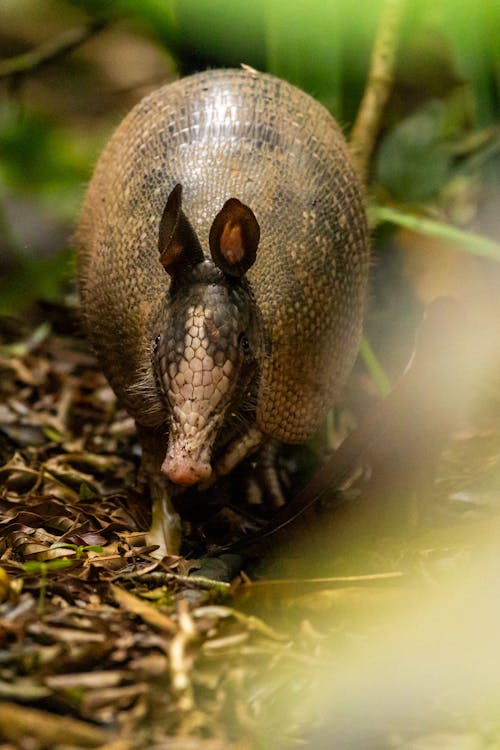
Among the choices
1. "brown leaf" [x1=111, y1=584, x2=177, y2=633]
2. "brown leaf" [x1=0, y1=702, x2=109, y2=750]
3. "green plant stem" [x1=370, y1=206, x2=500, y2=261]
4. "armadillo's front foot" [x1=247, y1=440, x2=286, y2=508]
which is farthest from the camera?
"green plant stem" [x1=370, y1=206, x2=500, y2=261]

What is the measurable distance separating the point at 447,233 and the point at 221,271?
2.04 meters

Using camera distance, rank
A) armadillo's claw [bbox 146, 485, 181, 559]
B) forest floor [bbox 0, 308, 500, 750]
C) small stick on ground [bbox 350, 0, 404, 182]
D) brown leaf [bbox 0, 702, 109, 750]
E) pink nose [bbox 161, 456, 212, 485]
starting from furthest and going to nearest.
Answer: small stick on ground [bbox 350, 0, 404, 182] < armadillo's claw [bbox 146, 485, 181, 559] < pink nose [bbox 161, 456, 212, 485] < forest floor [bbox 0, 308, 500, 750] < brown leaf [bbox 0, 702, 109, 750]

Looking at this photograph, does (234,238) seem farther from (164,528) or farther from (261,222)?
(164,528)

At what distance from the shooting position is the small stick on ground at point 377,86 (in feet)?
19.8

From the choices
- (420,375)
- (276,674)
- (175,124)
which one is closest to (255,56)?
(175,124)

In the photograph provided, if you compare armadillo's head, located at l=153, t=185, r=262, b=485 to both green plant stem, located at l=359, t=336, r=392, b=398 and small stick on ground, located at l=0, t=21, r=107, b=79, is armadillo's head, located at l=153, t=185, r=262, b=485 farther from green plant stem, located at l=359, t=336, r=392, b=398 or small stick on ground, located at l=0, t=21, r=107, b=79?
small stick on ground, located at l=0, t=21, r=107, b=79

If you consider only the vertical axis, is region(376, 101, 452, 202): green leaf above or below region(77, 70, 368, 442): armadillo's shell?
above

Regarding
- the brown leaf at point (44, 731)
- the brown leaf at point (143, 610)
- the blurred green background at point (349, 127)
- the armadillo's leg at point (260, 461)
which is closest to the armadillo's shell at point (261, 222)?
the armadillo's leg at point (260, 461)

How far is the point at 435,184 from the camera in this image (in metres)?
6.34

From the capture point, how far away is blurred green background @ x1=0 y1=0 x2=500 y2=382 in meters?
5.64

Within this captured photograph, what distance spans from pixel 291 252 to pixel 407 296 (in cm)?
203

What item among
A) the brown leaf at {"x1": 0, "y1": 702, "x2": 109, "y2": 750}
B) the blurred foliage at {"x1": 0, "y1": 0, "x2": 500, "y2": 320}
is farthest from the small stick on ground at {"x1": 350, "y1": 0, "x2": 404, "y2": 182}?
the brown leaf at {"x1": 0, "y1": 702, "x2": 109, "y2": 750}

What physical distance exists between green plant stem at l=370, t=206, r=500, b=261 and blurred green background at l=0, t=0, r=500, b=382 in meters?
0.06

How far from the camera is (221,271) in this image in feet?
12.5
